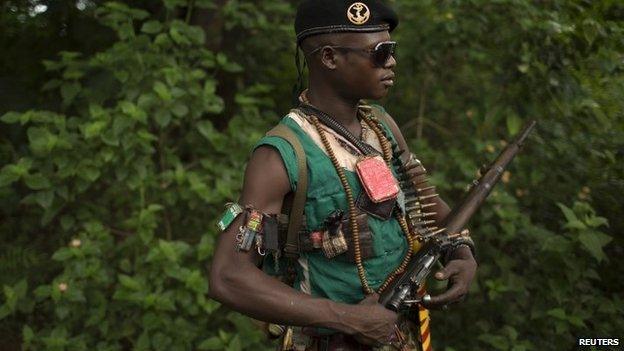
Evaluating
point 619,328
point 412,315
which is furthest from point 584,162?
point 412,315

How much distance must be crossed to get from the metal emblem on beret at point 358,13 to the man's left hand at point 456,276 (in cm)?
86

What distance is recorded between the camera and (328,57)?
255cm

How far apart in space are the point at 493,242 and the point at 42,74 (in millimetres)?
3196

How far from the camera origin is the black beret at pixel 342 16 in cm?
251

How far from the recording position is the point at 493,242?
16.1 feet

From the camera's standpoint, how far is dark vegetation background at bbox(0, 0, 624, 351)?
425cm

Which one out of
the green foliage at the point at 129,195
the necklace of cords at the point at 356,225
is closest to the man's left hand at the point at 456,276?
the necklace of cords at the point at 356,225

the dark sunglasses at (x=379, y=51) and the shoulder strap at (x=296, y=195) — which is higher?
the dark sunglasses at (x=379, y=51)

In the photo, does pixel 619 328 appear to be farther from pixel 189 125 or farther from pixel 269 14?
pixel 269 14

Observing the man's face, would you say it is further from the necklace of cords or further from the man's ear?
the necklace of cords

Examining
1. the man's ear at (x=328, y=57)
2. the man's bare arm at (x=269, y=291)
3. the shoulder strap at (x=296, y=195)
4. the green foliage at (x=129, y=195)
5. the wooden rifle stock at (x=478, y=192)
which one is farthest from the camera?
the green foliage at (x=129, y=195)

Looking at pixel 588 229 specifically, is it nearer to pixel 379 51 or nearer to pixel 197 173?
pixel 379 51

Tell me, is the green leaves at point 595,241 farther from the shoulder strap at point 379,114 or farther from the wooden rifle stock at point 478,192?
the shoulder strap at point 379,114

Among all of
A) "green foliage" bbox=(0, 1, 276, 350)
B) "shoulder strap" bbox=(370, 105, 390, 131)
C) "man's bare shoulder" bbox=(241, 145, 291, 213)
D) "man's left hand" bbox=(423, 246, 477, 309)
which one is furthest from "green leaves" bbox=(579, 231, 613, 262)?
"man's bare shoulder" bbox=(241, 145, 291, 213)
